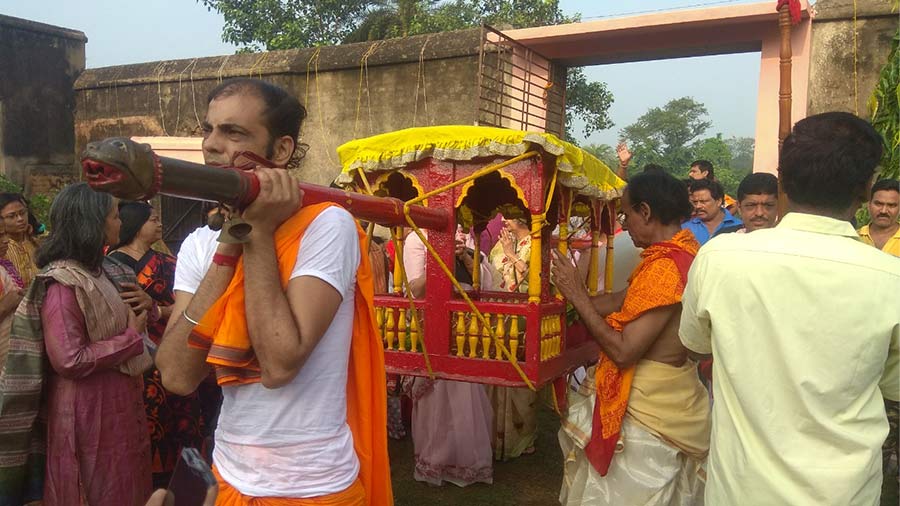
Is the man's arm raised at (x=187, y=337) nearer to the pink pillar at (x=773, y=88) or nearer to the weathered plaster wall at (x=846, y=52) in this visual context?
the pink pillar at (x=773, y=88)

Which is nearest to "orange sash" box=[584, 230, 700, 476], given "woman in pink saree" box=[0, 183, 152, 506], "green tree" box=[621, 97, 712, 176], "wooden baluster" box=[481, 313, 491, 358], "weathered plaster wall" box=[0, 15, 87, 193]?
"wooden baluster" box=[481, 313, 491, 358]

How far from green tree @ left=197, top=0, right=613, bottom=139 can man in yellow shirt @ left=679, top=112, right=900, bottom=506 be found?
12858mm

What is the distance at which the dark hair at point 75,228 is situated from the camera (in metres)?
2.74

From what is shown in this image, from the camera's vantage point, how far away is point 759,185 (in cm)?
411

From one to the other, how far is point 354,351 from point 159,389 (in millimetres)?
2200

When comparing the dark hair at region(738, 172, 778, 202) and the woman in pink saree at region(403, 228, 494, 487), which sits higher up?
the dark hair at region(738, 172, 778, 202)

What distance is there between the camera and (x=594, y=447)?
290 cm

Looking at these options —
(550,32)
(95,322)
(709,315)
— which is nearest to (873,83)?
(550,32)

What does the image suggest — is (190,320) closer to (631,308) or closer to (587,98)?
(631,308)

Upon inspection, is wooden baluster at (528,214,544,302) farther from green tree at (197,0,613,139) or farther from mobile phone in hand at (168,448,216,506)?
green tree at (197,0,613,139)

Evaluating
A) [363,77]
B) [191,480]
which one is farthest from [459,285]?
[363,77]

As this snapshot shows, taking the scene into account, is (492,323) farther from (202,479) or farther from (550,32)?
(550,32)

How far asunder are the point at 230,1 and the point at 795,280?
17296mm

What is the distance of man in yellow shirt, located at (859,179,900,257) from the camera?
435cm
